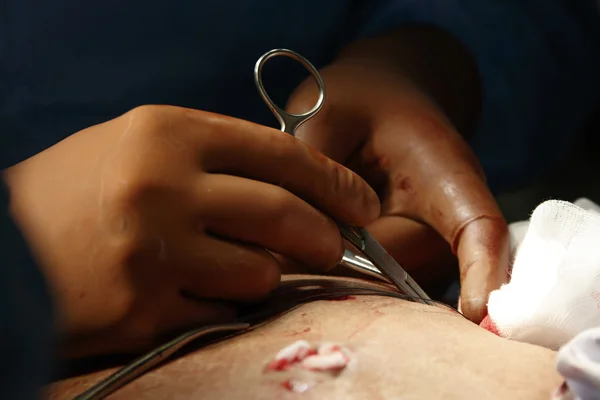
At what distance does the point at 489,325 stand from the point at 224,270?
0.94 feet

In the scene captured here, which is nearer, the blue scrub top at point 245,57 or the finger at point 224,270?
the finger at point 224,270

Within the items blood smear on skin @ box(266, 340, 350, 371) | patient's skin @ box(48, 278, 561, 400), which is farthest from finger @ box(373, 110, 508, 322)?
blood smear on skin @ box(266, 340, 350, 371)

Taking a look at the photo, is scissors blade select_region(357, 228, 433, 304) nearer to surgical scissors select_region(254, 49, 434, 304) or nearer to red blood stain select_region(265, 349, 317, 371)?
surgical scissors select_region(254, 49, 434, 304)

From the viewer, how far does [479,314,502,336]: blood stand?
0.69m

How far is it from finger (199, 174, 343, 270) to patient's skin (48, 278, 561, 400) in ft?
0.24

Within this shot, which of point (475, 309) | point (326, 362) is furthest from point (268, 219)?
point (475, 309)

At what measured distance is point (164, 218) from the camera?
620mm

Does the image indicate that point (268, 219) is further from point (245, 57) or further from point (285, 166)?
point (245, 57)

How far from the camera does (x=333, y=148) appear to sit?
3.29ft

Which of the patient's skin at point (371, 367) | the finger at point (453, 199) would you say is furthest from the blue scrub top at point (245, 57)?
the patient's skin at point (371, 367)

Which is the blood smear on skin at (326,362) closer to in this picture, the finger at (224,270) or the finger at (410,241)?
the finger at (224,270)

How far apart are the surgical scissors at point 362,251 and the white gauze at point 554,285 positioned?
0.35ft

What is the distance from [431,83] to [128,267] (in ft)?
2.68

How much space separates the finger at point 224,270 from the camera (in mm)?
638
